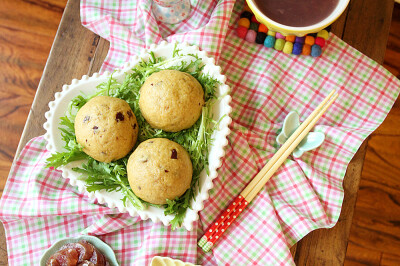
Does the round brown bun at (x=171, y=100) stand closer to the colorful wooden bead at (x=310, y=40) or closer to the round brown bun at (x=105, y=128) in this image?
the round brown bun at (x=105, y=128)

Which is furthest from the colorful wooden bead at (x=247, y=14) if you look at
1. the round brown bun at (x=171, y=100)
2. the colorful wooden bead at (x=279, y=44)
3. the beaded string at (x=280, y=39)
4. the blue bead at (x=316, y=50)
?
the round brown bun at (x=171, y=100)

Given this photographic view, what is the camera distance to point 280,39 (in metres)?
1.31

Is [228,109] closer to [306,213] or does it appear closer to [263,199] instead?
[263,199]

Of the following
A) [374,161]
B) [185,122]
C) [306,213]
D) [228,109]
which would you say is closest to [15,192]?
[185,122]


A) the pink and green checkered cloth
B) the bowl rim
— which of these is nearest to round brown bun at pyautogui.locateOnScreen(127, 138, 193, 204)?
the pink and green checkered cloth

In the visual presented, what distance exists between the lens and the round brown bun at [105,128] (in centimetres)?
105

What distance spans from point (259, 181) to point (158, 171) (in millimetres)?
356

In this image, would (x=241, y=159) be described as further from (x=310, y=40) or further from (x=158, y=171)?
(x=310, y=40)

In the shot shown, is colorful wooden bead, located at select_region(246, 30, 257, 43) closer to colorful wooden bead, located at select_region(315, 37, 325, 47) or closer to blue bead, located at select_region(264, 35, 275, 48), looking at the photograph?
blue bead, located at select_region(264, 35, 275, 48)

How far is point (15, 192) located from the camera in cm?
126

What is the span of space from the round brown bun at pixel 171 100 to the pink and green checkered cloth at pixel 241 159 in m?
0.21

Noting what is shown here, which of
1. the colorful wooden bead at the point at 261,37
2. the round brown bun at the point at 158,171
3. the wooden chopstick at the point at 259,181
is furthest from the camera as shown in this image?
the colorful wooden bead at the point at 261,37

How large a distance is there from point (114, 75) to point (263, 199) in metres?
0.59

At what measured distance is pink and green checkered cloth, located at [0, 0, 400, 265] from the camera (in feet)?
3.99
